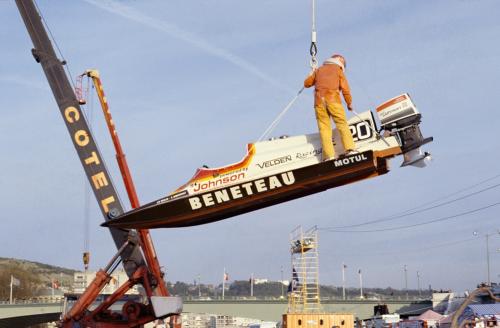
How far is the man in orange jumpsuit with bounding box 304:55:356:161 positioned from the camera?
18.4m

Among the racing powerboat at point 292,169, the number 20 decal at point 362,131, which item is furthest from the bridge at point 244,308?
the number 20 decal at point 362,131

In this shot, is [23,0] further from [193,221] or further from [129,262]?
[193,221]

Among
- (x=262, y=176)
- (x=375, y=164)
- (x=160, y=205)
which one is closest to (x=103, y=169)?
(x=160, y=205)

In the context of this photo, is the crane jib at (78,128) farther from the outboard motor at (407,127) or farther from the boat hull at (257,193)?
the outboard motor at (407,127)

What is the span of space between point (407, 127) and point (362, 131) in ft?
3.85

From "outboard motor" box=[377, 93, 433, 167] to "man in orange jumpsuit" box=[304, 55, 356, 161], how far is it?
1.11 m

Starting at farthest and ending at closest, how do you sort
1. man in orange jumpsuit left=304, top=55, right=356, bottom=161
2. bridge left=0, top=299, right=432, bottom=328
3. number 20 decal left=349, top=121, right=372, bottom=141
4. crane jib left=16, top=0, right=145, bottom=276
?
bridge left=0, top=299, right=432, bottom=328 → crane jib left=16, top=0, right=145, bottom=276 → number 20 decal left=349, top=121, right=372, bottom=141 → man in orange jumpsuit left=304, top=55, right=356, bottom=161

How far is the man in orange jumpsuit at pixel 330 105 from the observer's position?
18375mm

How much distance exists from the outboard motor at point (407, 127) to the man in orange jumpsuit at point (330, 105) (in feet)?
3.64

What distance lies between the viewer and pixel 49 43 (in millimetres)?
32438

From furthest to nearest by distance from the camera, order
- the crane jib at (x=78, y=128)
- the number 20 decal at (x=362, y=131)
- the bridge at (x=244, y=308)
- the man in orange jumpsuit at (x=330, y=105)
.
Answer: the bridge at (x=244, y=308), the crane jib at (x=78, y=128), the number 20 decal at (x=362, y=131), the man in orange jumpsuit at (x=330, y=105)

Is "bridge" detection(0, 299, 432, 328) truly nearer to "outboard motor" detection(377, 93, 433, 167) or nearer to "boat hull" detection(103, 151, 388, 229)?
"boat hull" detection(103, 151, 388, 229)

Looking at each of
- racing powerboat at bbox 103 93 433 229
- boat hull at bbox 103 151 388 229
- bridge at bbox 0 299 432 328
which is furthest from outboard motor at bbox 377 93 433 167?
bridge at bbox 0 299 432 328

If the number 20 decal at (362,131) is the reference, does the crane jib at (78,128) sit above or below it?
above
